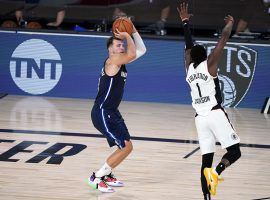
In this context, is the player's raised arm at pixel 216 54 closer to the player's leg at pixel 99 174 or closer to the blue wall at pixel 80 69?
the player's leg at pixel 99 174

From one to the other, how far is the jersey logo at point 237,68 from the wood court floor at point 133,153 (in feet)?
1.75

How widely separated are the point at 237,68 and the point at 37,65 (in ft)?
13.7

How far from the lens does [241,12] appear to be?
16156mm

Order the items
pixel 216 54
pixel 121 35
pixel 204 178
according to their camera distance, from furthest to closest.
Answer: pixel 121 35 < pixel 204 178 < pixel 216 54

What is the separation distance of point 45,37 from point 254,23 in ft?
14.4

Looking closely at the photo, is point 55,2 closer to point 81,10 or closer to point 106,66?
point 81,10

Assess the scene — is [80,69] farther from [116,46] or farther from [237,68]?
[116,46]

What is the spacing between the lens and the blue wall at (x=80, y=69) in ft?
52.9

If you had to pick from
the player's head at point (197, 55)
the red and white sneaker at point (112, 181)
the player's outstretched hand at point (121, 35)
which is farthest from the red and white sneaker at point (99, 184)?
the player's head at point (197, 55)

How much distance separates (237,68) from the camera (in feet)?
51.8

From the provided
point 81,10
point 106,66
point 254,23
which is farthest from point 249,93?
point 106,66

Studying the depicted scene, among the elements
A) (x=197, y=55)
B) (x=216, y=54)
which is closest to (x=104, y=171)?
(x=197, y=55)

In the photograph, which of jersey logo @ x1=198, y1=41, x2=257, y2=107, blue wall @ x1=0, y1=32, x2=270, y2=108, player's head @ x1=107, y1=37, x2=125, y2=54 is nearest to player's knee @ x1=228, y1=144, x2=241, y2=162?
player's head @ x1=107, y1=37, x2=125, y2=54

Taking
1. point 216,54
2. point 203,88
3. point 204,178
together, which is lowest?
point 204,178
